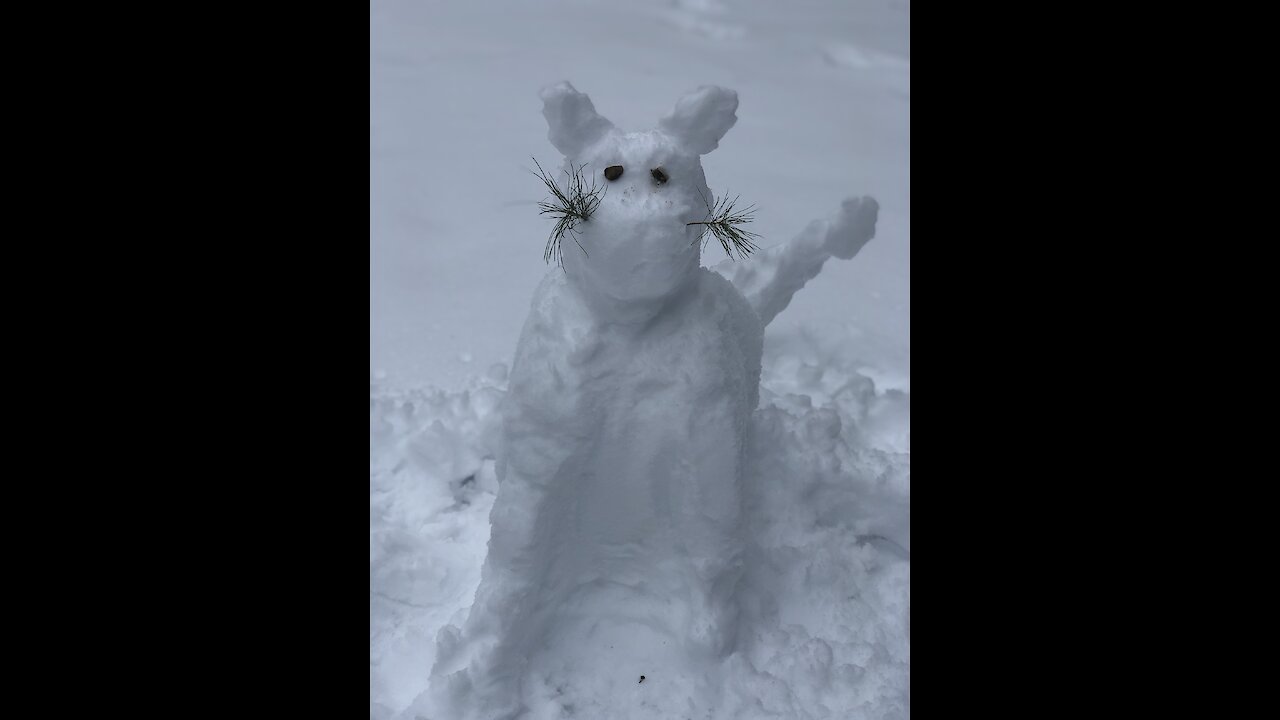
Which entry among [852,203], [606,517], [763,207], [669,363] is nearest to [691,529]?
[606,517]

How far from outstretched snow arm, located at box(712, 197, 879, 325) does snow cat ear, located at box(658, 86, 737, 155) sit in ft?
2.30

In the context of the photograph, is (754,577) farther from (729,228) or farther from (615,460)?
(729,228)

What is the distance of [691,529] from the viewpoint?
2.25m

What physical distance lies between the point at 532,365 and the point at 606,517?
37 cm

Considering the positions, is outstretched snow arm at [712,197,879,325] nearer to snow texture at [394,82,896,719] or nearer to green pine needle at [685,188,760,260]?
snow texture at [394,82,896,719]

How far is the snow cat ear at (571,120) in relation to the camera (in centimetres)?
208

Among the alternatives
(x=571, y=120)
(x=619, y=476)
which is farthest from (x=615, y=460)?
(x=571, y=120)

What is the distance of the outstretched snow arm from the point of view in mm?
2818

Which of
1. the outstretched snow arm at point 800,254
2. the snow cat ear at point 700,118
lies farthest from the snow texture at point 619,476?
the outstretched snow arm at point 800,254

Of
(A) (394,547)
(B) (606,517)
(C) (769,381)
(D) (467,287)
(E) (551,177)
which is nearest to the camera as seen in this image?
(E) (551,177)

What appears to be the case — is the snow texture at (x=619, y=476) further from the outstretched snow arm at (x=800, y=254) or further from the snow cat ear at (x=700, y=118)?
the outstretched snow arm at (x=800, y=254)

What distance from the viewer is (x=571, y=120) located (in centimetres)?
211

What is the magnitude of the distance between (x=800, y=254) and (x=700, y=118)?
791 millimetres

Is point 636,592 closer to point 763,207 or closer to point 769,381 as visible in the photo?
point 769,381
